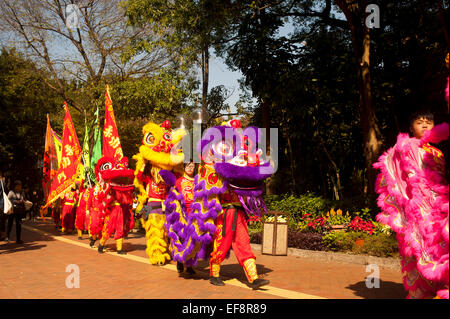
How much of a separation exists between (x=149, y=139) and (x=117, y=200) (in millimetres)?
2321

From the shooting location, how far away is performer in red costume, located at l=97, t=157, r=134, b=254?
32.8ft

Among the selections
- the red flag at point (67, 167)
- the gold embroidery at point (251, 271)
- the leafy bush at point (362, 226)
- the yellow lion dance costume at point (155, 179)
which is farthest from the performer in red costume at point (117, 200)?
the leafy bush at point (362, 226)

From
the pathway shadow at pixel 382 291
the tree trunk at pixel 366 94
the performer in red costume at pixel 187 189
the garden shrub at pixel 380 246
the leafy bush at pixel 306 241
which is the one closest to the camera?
the pathway shadow at pixel 382 291

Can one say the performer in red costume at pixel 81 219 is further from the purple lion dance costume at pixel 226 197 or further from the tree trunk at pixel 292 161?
the tree trunk at pixel 292 161

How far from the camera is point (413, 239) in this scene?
4.27 meters

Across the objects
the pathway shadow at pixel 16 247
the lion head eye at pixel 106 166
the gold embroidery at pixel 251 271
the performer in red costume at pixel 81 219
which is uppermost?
the lion head eye at pixel 106 166

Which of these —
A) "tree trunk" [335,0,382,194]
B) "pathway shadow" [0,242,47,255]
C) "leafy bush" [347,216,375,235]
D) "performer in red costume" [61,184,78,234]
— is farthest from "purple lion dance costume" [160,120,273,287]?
"performer in red costume" [61,184,78,234]

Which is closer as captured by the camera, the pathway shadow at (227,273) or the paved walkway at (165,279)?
the paved walkway at (165,279)

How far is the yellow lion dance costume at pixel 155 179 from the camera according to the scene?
324 inches

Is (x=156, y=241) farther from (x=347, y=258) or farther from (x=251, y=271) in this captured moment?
(x=347, y=258)

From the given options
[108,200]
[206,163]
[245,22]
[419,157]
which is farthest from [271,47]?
[419,157]

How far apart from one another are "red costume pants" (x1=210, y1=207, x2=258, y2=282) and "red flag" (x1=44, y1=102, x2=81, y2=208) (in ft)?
Answer: 24.0

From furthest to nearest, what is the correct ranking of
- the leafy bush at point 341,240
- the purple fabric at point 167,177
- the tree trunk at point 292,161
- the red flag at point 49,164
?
the tree trunk at point 292,161 < the red flag at point 49,164 < the leafy bush at point 341,240 < the purple fabric at point 167,177

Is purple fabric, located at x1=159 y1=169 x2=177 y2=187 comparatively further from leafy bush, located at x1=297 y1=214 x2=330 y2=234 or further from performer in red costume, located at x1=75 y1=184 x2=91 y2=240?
performer in red costume, located at x1=75 y1=184 x2=91 y2=240
